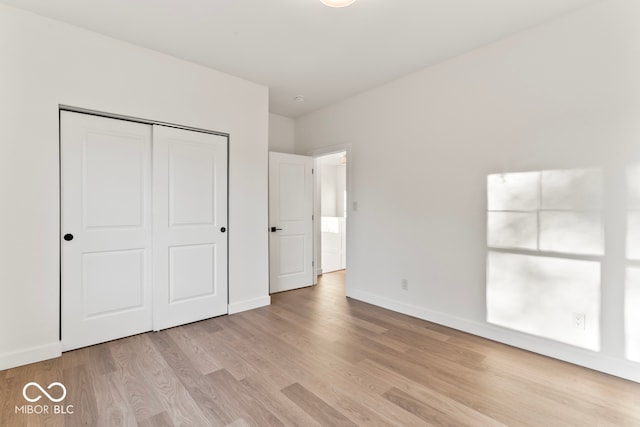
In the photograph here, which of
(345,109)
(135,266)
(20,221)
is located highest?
(345,109)

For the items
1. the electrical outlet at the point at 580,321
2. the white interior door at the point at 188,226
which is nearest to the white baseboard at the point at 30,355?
the white interior door at the point at 188,226

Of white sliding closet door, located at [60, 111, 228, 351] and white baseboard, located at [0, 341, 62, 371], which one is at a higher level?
white sliding closet door, located at [60, 111, 228, 351]

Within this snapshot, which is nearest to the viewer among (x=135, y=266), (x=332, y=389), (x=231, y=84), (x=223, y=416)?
(x=223, y=416)

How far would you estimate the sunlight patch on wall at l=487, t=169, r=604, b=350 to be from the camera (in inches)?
92.9

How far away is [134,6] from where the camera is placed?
7.79 feet

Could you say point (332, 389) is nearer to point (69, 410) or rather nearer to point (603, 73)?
point (69, 410)

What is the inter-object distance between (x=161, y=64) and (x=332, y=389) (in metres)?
3.39

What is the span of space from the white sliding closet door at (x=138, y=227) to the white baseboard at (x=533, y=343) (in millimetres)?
2317

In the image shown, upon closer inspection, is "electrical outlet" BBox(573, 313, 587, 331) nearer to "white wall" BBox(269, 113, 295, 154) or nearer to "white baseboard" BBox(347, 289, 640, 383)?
"white baseboard" BBox(347, 289, 640, 383)

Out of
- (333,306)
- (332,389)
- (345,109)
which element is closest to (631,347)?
(332,389)

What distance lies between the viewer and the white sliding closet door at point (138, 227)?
2682 mm

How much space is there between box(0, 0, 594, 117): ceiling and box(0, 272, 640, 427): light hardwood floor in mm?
2845

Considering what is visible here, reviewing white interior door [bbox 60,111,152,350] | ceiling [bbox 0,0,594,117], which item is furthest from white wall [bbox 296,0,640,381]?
white interior door [bbox 60,111,152,350]

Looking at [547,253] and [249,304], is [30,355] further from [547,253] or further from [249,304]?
[547,253]
